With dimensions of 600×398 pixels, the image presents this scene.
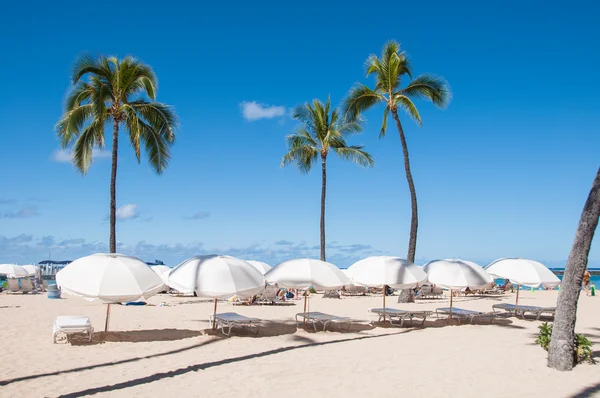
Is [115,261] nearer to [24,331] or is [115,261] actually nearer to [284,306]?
[24,331]

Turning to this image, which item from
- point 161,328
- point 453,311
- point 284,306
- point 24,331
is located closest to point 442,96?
point 453,311

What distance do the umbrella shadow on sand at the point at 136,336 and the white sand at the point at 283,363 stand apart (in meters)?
0.02

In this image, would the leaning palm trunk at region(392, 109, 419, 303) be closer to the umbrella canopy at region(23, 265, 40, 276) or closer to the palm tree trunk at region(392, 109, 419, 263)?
the palm tree trunk at region(392, 109, 419, 263)

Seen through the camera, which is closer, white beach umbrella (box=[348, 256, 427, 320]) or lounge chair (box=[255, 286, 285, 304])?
white beach umbrella (box=[348, 256, 427, 320])

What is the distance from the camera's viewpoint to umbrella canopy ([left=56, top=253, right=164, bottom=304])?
1012 centimetres

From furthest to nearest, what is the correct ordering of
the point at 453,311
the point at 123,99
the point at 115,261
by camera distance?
1. the point at 123,99
2. the point at 453,311
3. the point at 115,261

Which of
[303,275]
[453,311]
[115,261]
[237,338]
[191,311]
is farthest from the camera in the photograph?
[191,311]

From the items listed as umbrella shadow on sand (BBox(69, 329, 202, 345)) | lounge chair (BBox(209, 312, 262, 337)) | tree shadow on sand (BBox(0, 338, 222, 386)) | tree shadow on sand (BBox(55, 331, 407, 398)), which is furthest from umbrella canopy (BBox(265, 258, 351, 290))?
tree shadow on sand (BBox(0, 338, 222, 386))

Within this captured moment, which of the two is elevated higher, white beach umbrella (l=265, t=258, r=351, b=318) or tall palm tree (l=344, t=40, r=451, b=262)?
tall palm tree (l=344, t=40, r=451, b=262)

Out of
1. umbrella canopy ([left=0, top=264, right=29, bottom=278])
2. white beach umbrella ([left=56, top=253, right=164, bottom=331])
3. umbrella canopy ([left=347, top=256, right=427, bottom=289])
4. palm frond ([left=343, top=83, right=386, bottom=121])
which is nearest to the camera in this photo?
white beach umbrella ([left=56, top=253, right=164, bottom=331])

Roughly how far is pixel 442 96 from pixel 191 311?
13.5 m

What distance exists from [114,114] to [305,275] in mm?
12008

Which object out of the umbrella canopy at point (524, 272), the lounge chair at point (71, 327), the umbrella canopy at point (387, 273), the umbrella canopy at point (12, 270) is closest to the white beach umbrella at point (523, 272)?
the umbrella canopy at point (524, 272)

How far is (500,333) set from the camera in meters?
13.1
